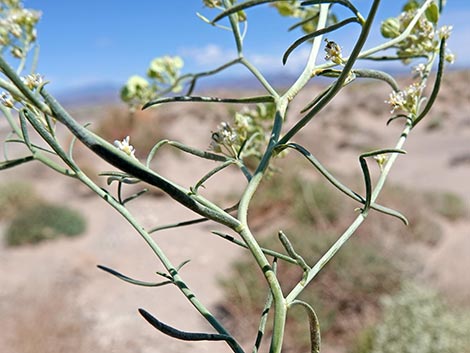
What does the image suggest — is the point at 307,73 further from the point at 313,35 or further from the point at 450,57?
the point at 450,57

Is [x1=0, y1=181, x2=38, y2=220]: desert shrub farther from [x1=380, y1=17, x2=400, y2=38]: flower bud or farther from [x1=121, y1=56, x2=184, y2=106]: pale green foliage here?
[x1=380, y1=17, x2=400, y2=38]: flower bud

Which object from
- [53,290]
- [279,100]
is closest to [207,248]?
[53,290]

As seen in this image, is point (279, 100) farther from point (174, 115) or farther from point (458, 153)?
point (174, 115)

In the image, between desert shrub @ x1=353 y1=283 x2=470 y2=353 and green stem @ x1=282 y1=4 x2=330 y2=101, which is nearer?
green stem @ x1=282 y1=4 x2=330 y2=101

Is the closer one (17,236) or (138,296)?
(138,296)

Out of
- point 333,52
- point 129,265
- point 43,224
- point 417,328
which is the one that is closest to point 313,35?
point 333,52

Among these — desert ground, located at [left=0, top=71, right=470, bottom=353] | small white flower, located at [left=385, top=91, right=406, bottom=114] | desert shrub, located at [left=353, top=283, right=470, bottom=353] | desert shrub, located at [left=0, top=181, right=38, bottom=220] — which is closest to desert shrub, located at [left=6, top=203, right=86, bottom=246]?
desert ground, located at [left=0, top=71, right=470, bottom=353]

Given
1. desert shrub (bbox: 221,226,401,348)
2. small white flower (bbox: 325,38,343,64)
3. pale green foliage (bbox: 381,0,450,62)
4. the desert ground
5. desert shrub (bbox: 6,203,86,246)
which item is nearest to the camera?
small white flower (bbox: 325,38,343,64)

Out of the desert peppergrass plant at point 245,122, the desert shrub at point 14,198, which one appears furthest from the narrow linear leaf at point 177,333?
the desert shrub at point 14,198
